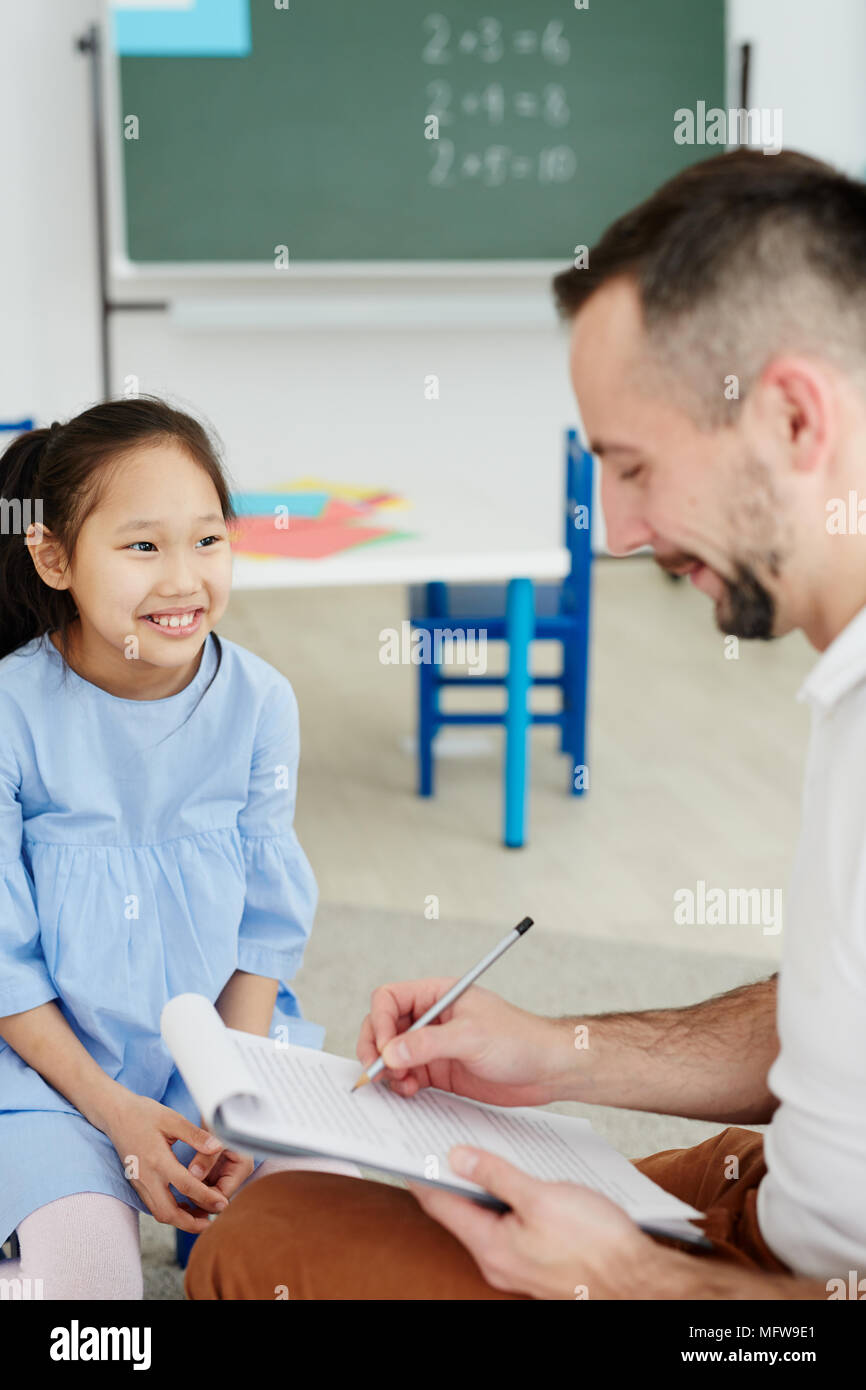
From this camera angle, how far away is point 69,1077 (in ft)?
4.21

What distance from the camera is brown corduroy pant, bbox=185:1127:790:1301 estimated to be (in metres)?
0.93

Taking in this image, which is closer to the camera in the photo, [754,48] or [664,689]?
[664,689]

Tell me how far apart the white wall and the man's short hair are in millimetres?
3924

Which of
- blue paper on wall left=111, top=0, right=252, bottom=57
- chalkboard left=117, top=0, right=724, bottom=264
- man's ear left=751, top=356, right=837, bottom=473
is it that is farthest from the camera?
chalkboard left=117, top=0, right=724, bottom=264

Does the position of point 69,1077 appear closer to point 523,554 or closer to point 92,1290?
point 92,1290

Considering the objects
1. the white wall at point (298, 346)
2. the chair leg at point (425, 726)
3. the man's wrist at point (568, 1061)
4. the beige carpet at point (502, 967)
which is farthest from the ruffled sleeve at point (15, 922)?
the white wall at point (298, 346)

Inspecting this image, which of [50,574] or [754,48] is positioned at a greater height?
[754,48]

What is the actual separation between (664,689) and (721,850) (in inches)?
42.7

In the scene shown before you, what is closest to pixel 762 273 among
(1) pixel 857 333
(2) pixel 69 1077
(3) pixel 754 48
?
(1) pixel 857 333

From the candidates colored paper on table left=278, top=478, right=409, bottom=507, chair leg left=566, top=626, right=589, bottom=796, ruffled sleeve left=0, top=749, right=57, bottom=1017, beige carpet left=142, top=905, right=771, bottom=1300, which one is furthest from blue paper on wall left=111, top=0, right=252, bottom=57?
ruffled sleeve left=0, top=749, right=57, bottom=1017

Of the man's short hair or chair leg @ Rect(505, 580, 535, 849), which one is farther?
chair leg @ Rect(505, 580, 535, 849)

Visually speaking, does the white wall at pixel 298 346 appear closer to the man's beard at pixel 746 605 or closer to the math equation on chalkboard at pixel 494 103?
the math equation on chalkboard at pixel 494 103

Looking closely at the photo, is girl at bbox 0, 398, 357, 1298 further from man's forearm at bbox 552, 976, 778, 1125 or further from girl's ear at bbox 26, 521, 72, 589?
man's forearm at bbox 552, 976, 778, 1125

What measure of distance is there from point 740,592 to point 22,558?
73 centimetres
